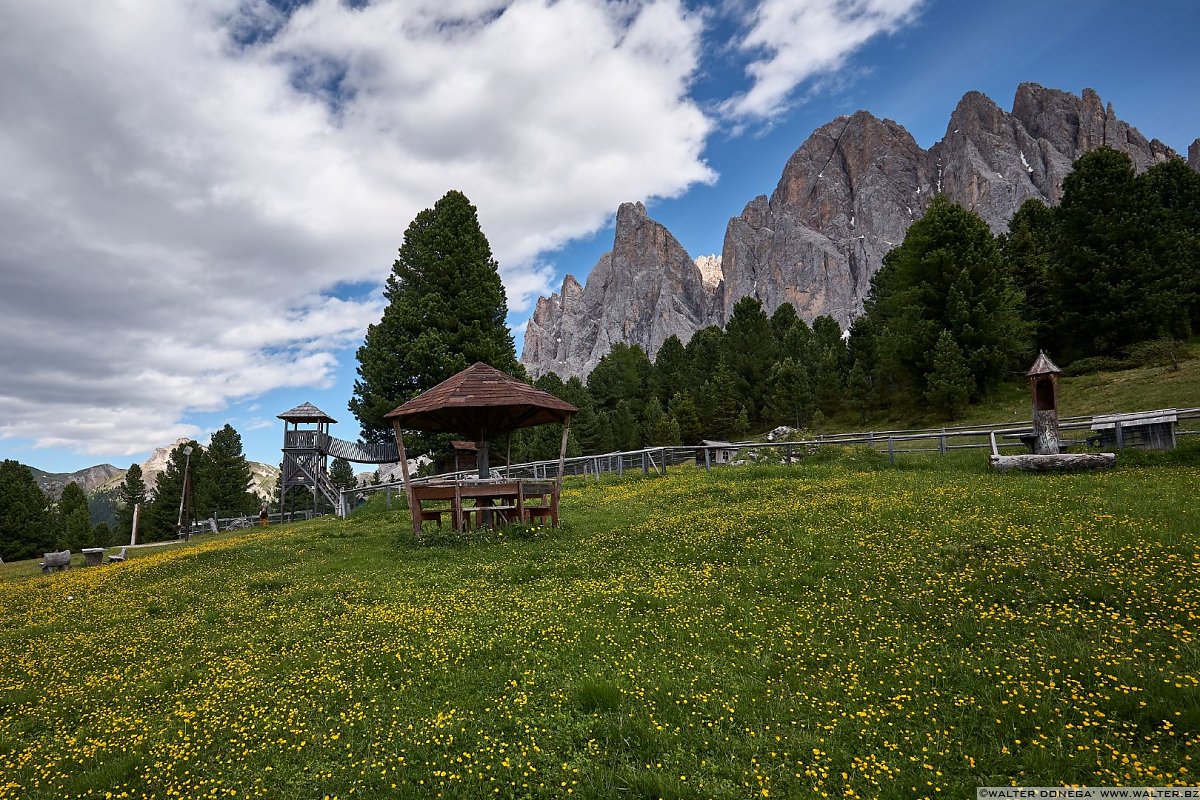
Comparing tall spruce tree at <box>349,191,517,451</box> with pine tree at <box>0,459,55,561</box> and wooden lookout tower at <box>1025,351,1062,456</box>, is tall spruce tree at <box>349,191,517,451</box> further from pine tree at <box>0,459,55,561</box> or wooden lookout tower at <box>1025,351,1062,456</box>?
pine tree at <box>0,459,55,561</box>

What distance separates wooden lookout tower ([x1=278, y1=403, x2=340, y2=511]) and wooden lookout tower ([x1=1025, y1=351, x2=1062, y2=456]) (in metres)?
38.5

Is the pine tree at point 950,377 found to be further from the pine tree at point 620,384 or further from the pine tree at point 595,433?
the pine tree at point 620,384

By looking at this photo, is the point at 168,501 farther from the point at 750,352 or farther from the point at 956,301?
the point at 956,301

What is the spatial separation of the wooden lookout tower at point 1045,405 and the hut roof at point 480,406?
1509 centimetres

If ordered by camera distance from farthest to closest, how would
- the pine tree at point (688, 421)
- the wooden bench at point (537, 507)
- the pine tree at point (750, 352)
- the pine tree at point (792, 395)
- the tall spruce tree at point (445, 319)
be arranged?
the pine tree at point (750, 352) → the pine tree at point (688, 421) → the pine tree at point (792, 395) → the tall spruce tree at point (445, 319) → the wooden bench at point (537, 507)

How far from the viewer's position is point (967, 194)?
154875 millimetres

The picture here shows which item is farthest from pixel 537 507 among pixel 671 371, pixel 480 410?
pixel 671 371

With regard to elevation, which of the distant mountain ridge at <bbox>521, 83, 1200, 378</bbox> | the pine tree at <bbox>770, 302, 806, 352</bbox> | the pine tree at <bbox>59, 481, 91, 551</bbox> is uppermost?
the distant mountain ridge at <bbox>521, 83, 1200, 378</bbox>

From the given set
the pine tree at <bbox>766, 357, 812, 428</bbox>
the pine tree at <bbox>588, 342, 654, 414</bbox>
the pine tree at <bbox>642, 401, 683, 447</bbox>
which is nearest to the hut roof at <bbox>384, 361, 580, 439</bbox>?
the pine tree at <bbox>642, 401, 683, 447</bbox>

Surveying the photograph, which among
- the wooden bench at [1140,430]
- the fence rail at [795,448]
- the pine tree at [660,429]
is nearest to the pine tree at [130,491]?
the fence rail at [795,448]

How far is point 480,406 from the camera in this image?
16766 mm

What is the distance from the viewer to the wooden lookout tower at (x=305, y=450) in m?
38.2

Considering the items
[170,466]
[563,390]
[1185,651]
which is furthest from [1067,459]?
[170,466]

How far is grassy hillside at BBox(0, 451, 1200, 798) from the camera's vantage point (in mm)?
4648
